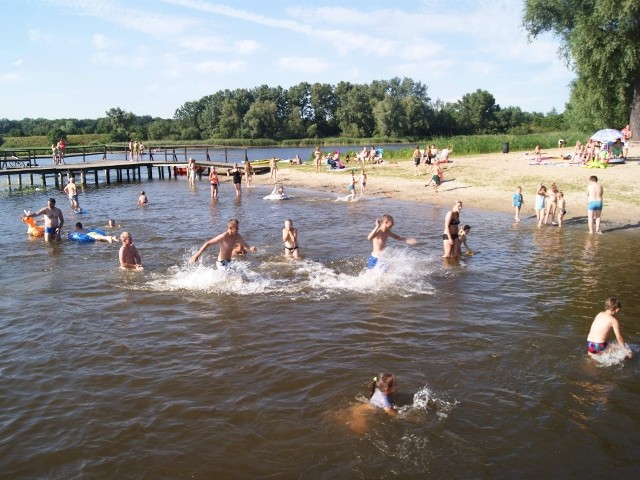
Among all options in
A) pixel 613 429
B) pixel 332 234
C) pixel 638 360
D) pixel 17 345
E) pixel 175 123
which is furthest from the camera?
pixel 175 123

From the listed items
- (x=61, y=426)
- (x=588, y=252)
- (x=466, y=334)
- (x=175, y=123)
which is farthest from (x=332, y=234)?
(x=175, y=123)

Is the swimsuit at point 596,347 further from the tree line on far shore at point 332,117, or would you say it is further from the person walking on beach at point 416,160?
the tree line on far shore at point 332,117

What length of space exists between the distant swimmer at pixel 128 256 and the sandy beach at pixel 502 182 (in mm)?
14770

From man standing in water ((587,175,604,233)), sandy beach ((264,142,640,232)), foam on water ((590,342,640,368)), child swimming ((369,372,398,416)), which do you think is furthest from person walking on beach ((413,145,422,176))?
child swimming ((369,372,398,416))

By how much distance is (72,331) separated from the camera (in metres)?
9.69

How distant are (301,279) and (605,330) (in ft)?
22.4

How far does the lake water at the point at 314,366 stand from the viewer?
5980mm

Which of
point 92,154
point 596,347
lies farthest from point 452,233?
point 92,154

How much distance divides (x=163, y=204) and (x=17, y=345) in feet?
Result: 65.6

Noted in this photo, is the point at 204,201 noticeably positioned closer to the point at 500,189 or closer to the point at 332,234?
the point at 332,234

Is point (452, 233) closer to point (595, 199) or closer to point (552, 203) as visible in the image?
point (595, 199)

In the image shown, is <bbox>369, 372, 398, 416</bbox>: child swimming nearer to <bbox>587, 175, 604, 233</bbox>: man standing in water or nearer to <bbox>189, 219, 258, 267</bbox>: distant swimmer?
<bbox>189, 219, 258, 267</bbox>: distant swimmer

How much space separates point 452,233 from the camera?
14312 millimetres

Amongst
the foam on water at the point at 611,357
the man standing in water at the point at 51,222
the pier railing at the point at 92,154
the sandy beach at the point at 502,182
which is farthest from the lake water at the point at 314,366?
the pier railing at the point at 92,154
